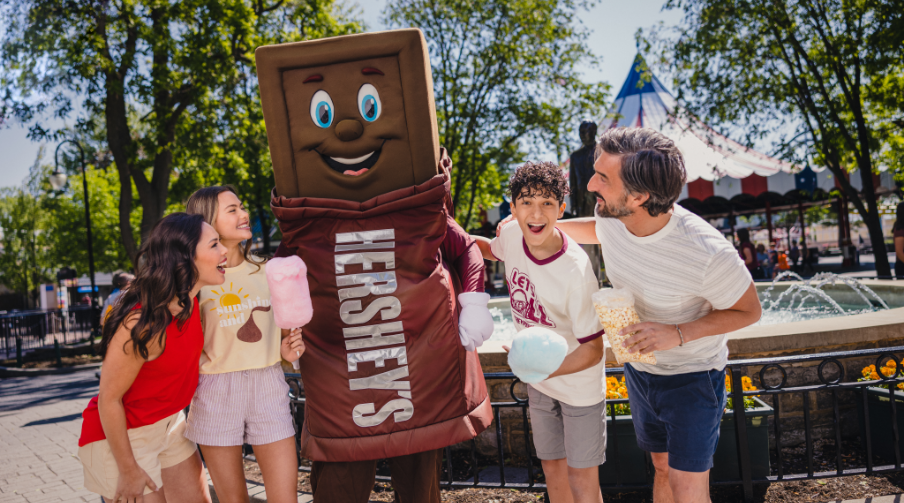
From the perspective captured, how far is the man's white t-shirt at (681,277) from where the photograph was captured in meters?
2.17

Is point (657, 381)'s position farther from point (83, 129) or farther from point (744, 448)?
point (83, 129)

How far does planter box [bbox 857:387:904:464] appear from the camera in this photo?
3.87 m

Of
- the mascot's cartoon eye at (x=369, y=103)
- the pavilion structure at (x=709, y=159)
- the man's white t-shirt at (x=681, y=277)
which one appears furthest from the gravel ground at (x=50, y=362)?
the man's white t-shirt at (x=681, y=277)

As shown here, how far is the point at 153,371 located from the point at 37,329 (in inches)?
693

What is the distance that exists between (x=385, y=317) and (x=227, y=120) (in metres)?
12.0

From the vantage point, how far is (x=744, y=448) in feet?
11.1

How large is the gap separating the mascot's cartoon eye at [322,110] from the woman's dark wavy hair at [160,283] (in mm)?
737

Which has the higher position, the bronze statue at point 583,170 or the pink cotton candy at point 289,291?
the bronze statue at point 583,170

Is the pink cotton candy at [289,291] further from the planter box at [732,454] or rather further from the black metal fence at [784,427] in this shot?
the planter box at [732,454]

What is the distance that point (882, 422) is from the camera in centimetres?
399

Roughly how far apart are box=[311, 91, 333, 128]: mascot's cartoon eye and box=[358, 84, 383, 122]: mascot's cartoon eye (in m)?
0.14

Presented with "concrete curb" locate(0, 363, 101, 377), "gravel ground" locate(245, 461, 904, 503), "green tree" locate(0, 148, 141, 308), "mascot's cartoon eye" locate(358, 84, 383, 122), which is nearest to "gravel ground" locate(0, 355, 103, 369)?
"concrete curb" locate(0, 363, 101, 377)

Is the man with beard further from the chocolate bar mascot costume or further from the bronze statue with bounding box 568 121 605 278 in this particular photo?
the bronze statue with bounding box 568 121 605 278

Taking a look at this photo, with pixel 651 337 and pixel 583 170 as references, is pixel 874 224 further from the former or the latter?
pixel 651 337
